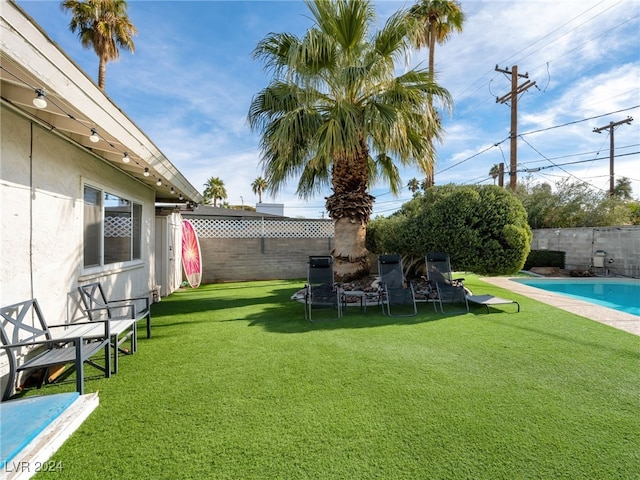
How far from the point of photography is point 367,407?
2799mm

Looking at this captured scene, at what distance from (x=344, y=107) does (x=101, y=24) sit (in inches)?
547

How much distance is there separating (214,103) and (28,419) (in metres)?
11.1

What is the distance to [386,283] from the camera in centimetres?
707

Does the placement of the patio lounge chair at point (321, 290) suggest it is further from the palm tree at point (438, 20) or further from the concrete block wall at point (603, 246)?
the concrete block wall at point (603, 246)

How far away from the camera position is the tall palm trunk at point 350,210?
777cm

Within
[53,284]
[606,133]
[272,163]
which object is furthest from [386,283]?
[606,133]

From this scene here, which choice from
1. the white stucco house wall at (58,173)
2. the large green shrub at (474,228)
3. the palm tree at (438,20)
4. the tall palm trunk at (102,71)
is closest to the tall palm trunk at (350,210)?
the large green shrub at (474,228)

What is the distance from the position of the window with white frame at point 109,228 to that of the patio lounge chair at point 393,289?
5.55 m

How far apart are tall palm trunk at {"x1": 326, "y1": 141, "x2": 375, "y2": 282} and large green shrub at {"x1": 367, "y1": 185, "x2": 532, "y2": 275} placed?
1334 millimetres

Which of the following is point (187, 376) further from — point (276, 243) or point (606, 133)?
point (606, 133)

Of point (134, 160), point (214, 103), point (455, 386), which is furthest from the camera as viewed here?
point (214, 103)

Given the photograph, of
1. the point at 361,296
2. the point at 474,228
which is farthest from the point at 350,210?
the point at 474,228

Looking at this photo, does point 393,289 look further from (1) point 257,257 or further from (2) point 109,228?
(1) point 257,257

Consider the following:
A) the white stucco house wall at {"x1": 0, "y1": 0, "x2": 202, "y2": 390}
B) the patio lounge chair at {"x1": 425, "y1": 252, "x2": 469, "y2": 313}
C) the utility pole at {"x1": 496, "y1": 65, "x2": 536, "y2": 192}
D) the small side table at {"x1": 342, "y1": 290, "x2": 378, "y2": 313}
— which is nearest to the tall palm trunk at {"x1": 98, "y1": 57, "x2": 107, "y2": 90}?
the white stucco house wall at {"x1": 0, "y1": 0, "x2": 202, "y2": 390}
